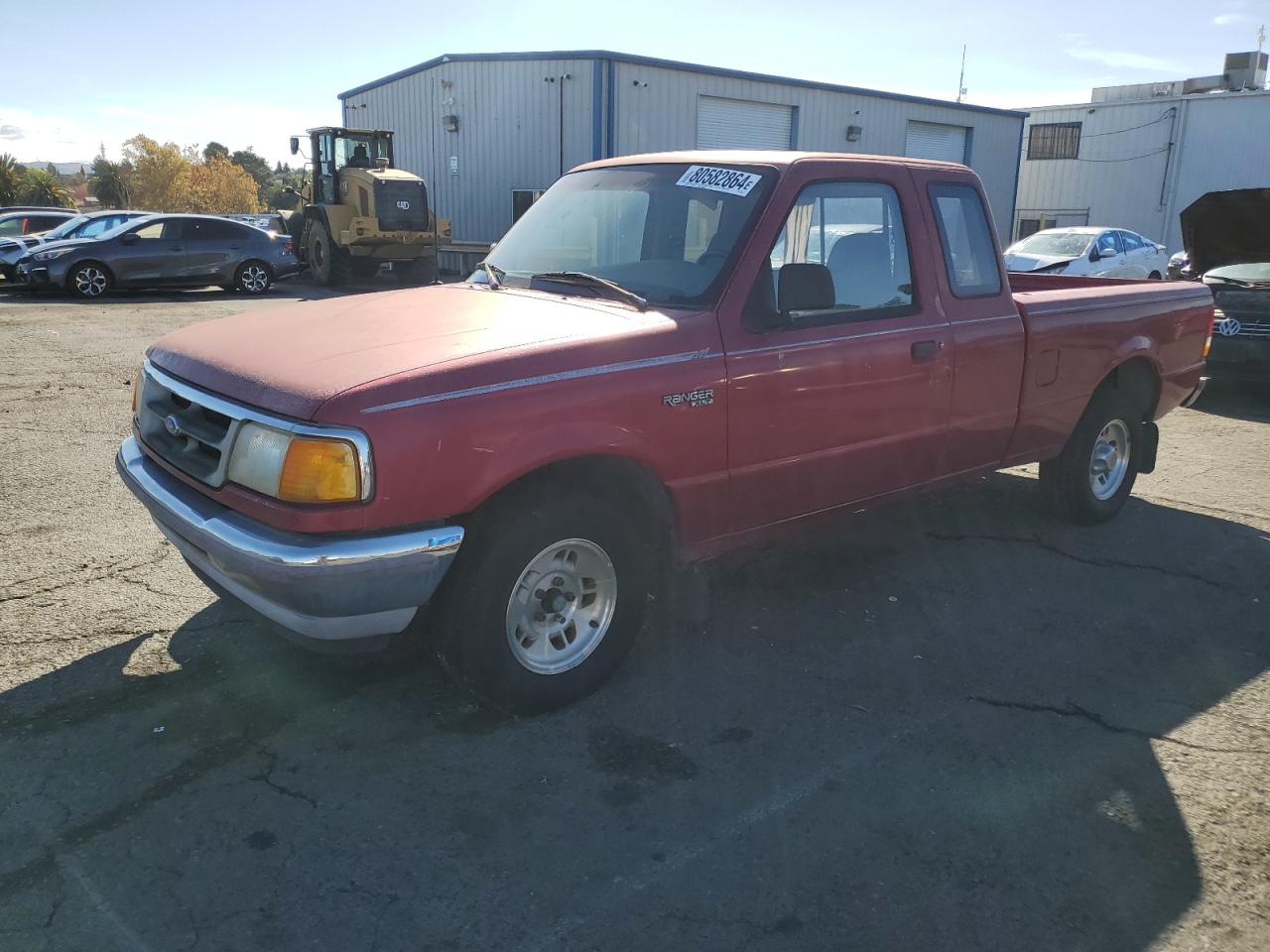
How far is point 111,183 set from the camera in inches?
2729

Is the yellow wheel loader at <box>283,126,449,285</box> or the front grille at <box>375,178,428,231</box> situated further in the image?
the yellow wheel loader at <box>283,126,449,285</box>

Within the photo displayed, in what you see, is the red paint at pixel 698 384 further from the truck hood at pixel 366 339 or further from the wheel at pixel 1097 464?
the wheel at pixel 1097 464

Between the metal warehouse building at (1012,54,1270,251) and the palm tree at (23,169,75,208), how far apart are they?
4111 cm

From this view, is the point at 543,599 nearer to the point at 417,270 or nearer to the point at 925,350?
the point at 925,350

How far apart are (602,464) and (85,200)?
84.6 meters

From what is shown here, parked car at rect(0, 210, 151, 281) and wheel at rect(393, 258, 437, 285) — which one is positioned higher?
parked car at rect(0, 210, 151, 281)

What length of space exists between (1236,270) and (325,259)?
655 inches

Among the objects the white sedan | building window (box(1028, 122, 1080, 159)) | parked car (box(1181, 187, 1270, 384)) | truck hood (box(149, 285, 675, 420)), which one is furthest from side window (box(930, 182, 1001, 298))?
building window (box(1028, 122, 1080, 159))

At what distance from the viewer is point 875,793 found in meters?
3.09

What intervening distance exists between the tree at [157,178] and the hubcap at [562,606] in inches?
2930

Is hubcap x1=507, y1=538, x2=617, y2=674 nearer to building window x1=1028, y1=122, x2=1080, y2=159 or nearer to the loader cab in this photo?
the loader cab

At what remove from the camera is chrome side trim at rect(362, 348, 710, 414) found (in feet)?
9.55

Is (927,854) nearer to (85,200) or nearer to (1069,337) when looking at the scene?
(1069,337)

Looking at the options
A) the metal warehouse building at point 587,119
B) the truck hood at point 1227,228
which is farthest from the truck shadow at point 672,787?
the metal warehouse building at point 587,119
